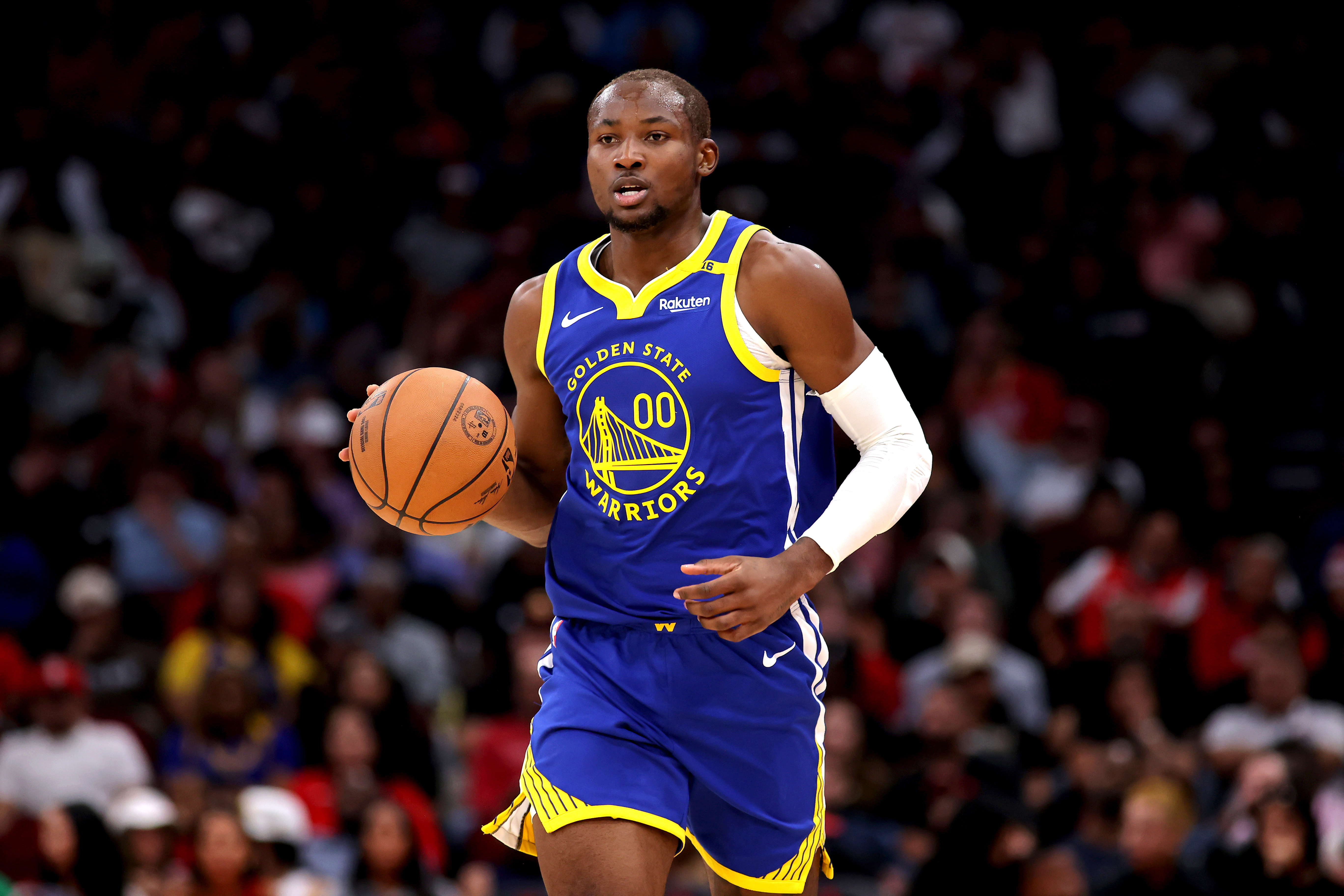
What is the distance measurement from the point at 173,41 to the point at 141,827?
23.0 feet

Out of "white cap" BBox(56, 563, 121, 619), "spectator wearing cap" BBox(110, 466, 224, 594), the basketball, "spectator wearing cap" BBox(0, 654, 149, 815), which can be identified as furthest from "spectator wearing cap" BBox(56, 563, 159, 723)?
the basketball

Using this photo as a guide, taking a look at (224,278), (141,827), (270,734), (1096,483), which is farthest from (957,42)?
(141,827)

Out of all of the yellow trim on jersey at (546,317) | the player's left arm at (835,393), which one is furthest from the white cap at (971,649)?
the yellow trim on jersey at (546,317)

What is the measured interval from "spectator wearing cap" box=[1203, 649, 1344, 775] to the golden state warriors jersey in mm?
4539

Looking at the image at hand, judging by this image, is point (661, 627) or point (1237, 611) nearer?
point (661, 627)

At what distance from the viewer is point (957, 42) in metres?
12.4

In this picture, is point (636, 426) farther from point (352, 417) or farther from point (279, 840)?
point (279, 840)

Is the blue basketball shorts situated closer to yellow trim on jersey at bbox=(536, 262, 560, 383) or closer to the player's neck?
yellow trim on jersey at bbox=(536, 262, 560, 383)

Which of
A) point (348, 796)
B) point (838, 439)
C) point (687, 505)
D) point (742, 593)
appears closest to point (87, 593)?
point (348, 796)

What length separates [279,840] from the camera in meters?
6.99

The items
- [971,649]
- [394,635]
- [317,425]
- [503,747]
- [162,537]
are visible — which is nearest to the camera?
[503,747]

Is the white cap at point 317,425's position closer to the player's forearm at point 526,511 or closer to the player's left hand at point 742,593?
the player's forearm at point 526,511

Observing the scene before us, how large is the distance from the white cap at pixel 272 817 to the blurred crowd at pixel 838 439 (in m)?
0.02

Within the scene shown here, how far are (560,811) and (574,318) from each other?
1107mm
